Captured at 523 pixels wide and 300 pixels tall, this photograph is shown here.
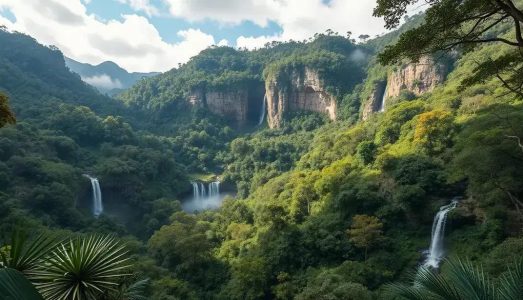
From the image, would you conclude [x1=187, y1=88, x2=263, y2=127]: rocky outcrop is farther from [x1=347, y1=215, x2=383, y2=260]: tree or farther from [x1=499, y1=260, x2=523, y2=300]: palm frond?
[x1=499, y1=260, x2=523, y2=300]: palm frond

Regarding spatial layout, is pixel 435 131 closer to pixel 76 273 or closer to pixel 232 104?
pixel 76 273

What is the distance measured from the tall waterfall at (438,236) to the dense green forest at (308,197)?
53cm

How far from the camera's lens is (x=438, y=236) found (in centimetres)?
2566

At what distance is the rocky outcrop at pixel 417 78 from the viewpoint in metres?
60.8

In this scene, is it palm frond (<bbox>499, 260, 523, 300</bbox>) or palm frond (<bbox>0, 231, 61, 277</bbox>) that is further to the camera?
palm frond (<bbox>0, 231, 61, 277</bbox>)

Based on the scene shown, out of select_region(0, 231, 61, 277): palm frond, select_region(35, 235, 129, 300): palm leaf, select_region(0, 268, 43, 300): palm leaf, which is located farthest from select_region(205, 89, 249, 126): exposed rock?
select_region(0, 268, 43, 300): palm leaf

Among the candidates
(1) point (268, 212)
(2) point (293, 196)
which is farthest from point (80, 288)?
(2) point (293, 196)

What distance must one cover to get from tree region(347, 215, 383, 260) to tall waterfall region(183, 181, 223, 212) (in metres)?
38.1

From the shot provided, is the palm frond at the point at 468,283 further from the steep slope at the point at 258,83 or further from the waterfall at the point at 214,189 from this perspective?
the steep slope at the point at 258,83

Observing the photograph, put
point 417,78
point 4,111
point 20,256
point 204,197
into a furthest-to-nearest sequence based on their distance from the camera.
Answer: point 204,197 < point 417,78 < point 4,111 < point 20,256

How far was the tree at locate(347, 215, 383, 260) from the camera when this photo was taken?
2580 cm

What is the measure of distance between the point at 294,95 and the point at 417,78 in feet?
118

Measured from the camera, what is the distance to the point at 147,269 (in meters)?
25.5

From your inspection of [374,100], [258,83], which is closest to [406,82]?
[374,100]
